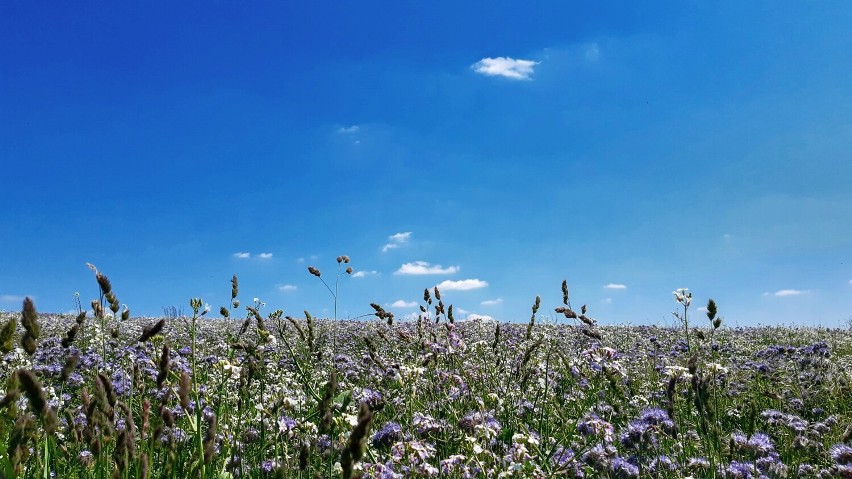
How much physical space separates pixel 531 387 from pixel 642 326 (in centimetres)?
1675

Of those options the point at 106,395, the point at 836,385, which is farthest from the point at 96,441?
the point at 836,385

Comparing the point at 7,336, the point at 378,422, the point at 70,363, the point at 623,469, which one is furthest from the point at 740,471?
the point at 7,336

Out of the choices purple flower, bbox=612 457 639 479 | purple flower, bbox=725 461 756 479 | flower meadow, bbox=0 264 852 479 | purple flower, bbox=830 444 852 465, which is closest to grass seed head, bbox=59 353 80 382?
flower meadow, bbox=0 264 852 479

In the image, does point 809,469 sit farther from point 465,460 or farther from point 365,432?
point 365,432

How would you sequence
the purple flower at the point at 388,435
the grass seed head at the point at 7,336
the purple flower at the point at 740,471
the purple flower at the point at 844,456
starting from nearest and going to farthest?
the grass seed head at the point at 7,336, the purple flower at the point at 740,471, the purple flower at the point at 844,456, the purple flower at the point at 388,435

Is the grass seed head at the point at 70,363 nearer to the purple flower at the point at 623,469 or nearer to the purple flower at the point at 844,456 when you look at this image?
the purple flower at the point at 623,469

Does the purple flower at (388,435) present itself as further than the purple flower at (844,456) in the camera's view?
Yes

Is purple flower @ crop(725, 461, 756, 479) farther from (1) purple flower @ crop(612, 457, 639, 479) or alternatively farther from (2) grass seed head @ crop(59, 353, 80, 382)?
(2) grass seed head @ crop(59, 353, 80, 382)

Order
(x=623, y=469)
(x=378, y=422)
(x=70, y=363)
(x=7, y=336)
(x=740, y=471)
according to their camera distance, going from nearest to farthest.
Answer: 1. (x=7, y=336)
2. (x=70, y=363)
3. (x=740, y=471)
4. (x=623, y=469)
5. (x=378, y=422)

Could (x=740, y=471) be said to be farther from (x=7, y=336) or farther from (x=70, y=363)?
(x=7, y=336)

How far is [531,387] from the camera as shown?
322 inches

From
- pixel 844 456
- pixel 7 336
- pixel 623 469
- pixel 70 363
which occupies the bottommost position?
pixel 623 469

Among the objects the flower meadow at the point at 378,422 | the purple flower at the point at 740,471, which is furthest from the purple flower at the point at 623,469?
the purple flower at the point at 740,471

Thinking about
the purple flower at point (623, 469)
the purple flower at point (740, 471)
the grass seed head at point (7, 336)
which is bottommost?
the purple flower at point (623, 469)
